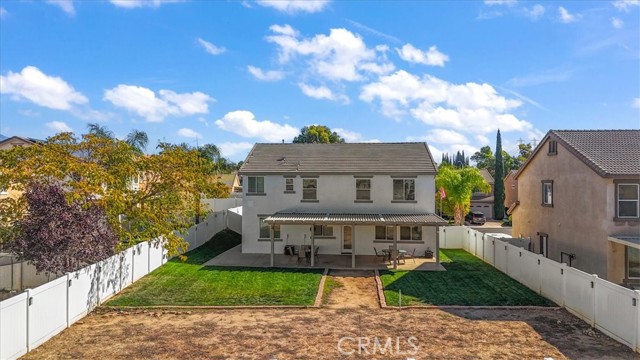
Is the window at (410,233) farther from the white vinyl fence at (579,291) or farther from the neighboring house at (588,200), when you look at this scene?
the neighboring house at (588,200)

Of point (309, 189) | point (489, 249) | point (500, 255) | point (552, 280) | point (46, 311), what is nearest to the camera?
point (46, 311)

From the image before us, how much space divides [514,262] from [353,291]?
8449 millimetres

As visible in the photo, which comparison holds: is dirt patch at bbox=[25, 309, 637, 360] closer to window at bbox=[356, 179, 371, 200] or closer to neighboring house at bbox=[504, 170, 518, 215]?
window at bbox=[356, 179, 371, 200]

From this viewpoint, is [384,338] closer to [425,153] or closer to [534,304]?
[534,304]

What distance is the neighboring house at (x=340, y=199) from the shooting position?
26.0 meters

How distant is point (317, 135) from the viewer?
7900 cm

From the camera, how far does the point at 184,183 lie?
21.2 meters

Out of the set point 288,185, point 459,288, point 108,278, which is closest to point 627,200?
point 459,288

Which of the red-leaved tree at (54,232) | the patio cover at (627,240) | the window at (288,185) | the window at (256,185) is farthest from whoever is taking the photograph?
the window at (256,185)

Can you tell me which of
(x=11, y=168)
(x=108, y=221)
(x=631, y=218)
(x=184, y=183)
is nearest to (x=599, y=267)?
(x=631, y=218)

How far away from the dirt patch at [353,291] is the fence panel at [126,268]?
9.42 m

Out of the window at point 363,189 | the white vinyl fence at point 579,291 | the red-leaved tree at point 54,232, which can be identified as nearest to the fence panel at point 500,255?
the white vinyl fence at point 579,291

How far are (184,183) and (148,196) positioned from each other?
6.33 feet

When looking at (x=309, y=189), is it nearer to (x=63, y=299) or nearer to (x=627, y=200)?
(x=63, y=299)
